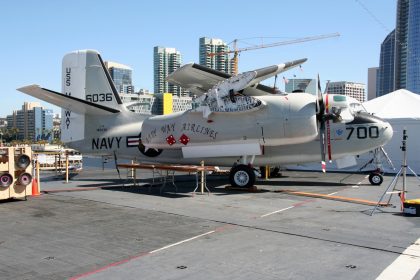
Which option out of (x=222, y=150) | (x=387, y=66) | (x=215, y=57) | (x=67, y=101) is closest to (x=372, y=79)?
(x=387, y=66)

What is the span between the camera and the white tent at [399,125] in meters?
25.2

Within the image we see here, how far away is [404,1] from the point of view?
117000 millimetres

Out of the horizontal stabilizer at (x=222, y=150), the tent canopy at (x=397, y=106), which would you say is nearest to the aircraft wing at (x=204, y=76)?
the horizontal stabilizer at (x=222, y=150)

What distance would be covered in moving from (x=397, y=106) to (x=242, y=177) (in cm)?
1596

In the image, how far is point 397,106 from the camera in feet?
90.1

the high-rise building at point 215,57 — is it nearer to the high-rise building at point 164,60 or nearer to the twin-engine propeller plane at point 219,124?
the high-rise building at point 164,60

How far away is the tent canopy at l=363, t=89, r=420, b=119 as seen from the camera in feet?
86.0

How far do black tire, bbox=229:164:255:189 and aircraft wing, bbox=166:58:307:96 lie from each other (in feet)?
11.7

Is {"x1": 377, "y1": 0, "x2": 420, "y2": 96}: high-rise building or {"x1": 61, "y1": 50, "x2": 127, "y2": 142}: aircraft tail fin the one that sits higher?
{"x1": 377, "y1": 0, "x2": 420, "y2": 96}: high-rise building

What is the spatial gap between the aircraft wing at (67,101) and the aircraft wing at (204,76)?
13.0 feet

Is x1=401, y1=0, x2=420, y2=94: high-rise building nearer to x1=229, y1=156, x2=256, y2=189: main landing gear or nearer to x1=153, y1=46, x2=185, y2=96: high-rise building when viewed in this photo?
x1=153, y1=46, x2=185, y2=96: high-rise building

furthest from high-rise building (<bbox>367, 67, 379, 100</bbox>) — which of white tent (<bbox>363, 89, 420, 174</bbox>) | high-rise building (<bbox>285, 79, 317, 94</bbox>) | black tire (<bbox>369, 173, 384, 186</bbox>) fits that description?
black tire (<bbox>369, 173, 384, 186</bbox>)

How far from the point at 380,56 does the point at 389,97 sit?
128165 mm

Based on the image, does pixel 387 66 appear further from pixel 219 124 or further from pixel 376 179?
pixel 219 124
